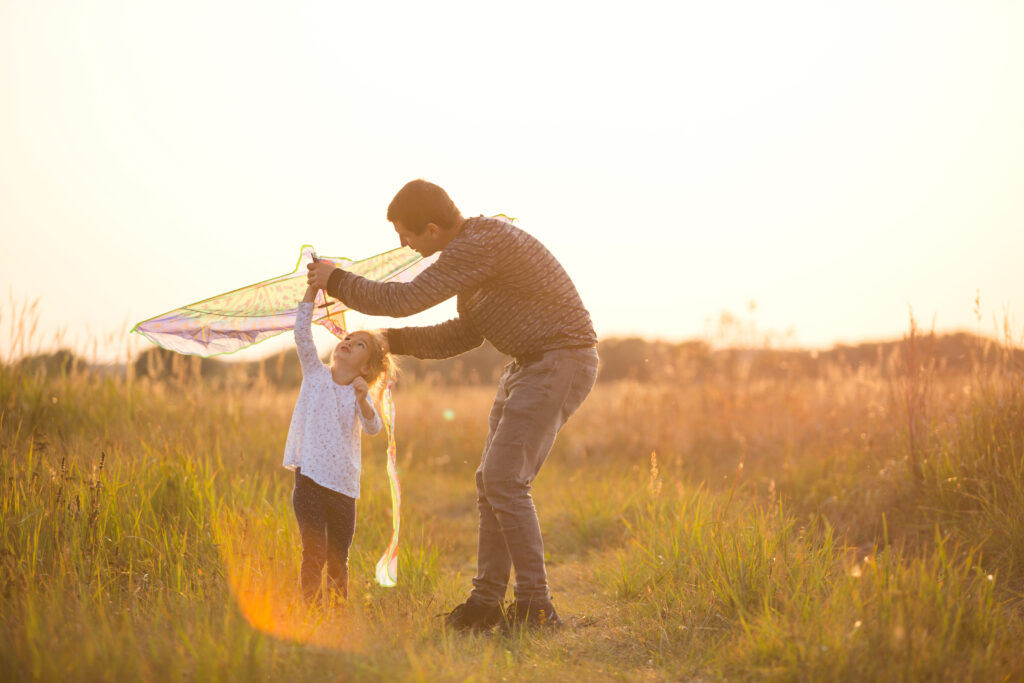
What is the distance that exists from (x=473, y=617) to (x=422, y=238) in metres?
2.11

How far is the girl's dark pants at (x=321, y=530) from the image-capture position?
4172mm

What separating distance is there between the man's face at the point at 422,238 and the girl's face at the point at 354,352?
0.59 metres

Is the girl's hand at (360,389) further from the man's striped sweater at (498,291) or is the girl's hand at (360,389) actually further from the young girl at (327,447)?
the man's striped sweater at (498,291)

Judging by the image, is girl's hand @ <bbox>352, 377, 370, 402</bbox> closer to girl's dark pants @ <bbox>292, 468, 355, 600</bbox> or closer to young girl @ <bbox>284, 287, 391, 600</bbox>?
young girl @ <bbox>284, 287, 391, 600</bbox>

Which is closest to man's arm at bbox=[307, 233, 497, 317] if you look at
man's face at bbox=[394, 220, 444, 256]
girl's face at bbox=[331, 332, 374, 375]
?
man's face at bbox=[394, 220, 444, 256]

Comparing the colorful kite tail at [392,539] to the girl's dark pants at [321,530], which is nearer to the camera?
the girl's dark pants at [321,530]

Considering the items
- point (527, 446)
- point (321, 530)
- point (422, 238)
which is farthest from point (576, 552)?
point (422, 238)

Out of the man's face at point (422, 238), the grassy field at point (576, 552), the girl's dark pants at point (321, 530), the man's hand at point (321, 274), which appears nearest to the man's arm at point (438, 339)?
the man's face at point (422, 238)

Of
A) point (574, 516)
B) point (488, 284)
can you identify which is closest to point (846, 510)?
point (574, 516)

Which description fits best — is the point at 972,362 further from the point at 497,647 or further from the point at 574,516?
the point at 497,647

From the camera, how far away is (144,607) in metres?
3.71

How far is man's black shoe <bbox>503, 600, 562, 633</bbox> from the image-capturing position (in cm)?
410

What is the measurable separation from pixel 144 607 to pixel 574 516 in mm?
3892

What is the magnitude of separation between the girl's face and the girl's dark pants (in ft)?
2.09
